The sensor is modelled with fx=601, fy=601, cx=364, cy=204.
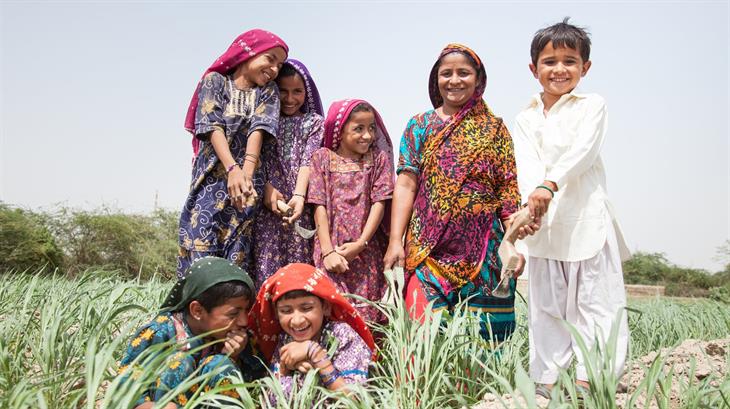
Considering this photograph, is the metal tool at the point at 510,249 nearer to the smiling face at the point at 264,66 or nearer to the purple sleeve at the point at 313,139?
the purple sleeve at the point at 313,139

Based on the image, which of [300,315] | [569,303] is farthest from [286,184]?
[569,303]

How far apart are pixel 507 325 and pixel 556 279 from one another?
1.60 feet

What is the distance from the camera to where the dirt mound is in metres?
2.22

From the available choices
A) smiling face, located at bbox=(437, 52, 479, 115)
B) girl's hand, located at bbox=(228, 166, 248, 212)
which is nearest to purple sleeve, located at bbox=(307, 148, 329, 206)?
girl's hand, located at bbox=(228, 166, 248, 212)

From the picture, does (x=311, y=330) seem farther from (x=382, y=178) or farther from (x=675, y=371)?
(x=675, y=371)

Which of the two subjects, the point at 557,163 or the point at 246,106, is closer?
the point at 557,163

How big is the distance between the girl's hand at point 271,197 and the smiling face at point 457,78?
1106mm

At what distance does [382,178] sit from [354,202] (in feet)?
0.71

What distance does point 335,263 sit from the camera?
327cm

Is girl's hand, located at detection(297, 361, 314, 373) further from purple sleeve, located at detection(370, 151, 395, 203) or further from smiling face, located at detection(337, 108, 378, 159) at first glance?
smiling face, located at detection(337, 108, 378, 159)

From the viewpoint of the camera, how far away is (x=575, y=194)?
2906mm

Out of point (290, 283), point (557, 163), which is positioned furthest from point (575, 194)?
point (290, 283)

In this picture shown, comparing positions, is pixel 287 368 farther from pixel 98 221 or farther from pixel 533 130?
pixel 98 221

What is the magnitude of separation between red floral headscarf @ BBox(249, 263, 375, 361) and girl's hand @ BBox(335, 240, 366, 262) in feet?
1.61
